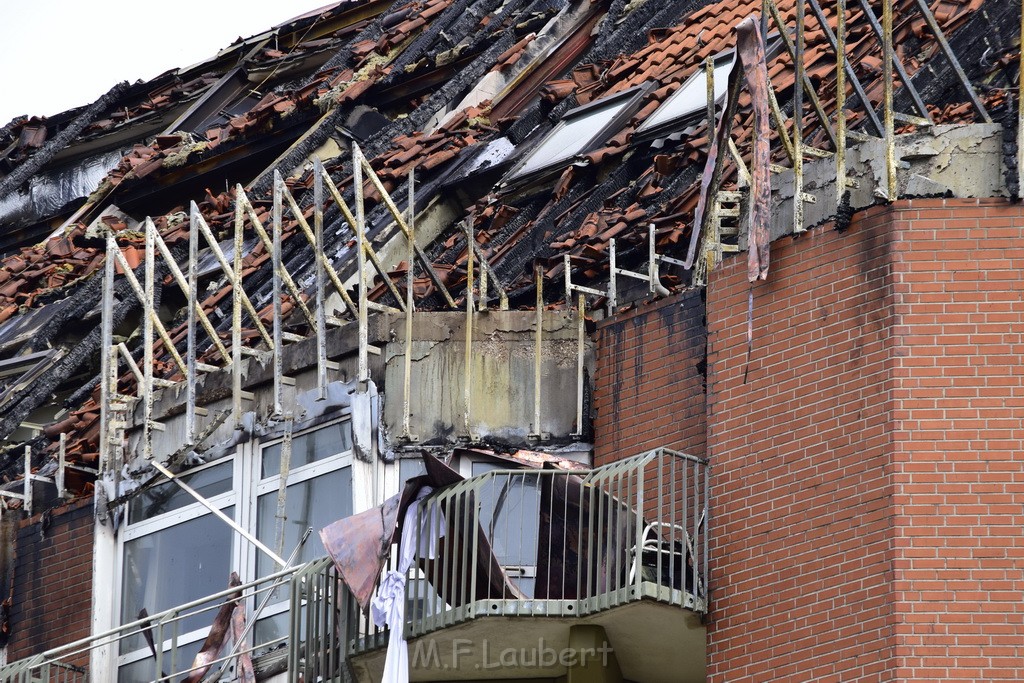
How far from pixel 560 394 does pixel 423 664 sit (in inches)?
Answer: 105

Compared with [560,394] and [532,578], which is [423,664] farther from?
[560,394]

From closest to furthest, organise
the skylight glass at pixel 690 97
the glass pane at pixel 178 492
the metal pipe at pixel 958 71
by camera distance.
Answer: the metal pipe at pixel 958 71 < the glass pane at pixel 178 492 < the skylight glass at pixel 690 97

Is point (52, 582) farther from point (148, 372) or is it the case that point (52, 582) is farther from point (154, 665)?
point (148, 372)

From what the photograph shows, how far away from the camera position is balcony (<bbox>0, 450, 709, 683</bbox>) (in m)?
16.4

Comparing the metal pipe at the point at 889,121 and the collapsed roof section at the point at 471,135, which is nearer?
the metal pipe at the point at 889,121

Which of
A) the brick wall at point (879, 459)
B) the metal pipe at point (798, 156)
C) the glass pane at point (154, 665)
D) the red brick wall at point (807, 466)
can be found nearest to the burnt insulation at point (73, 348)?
the glass pane at point (154, 665)

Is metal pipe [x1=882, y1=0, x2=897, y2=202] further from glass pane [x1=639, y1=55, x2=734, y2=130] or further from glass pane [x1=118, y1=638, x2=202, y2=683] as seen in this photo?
glass pane [x1=118, y1=638, x2=202, y2=683]

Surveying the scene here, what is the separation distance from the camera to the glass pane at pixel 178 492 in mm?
19500

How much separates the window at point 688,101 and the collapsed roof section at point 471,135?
3 centimetres

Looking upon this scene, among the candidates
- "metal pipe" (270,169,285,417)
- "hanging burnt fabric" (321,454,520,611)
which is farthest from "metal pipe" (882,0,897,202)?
"metal pipe" (270,169,285,417)

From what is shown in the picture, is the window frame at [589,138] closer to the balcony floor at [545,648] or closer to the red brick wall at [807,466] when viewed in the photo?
the red brick wall at [807,466]

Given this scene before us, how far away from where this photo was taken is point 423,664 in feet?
56.7

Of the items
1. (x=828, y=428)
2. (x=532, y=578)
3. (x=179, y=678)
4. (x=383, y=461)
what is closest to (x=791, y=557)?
(x=828, y=428)

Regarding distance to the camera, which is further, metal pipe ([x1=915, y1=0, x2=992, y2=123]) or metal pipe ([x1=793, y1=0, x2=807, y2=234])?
metal pipe ([x1=915, y1=0, x2=992, y2=123])
